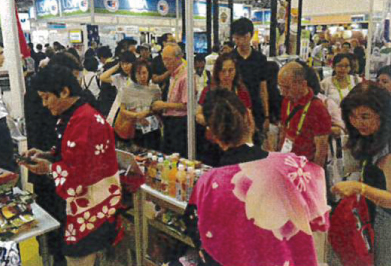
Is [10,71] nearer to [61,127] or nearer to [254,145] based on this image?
[61,127]

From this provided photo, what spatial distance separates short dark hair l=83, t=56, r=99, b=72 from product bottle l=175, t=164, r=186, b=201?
989mm

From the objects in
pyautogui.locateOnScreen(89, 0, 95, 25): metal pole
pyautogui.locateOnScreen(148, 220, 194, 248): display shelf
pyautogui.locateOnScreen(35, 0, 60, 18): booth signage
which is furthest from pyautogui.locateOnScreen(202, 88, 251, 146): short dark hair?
pyautogui.locateOnScreen(35, 0, 60, 18): booth signage

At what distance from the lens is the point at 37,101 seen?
1.78 meters

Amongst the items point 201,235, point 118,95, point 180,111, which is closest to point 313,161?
point 201,235

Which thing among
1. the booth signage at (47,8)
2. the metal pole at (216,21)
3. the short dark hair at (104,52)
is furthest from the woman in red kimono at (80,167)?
the booth signage at (47,8)

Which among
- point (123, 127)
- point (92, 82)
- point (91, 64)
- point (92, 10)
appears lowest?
point (123, 127)

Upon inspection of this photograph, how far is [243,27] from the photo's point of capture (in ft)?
4.81

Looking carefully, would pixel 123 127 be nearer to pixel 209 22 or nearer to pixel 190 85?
pixel 190 85

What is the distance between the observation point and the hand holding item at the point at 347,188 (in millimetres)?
1262

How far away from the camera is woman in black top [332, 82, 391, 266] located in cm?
113

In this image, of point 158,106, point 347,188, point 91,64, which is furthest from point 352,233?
point 91,64

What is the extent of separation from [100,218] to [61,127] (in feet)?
1.45

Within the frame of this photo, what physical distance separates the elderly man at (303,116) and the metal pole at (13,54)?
6.18 feet

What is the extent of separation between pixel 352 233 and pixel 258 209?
483 millimetres
